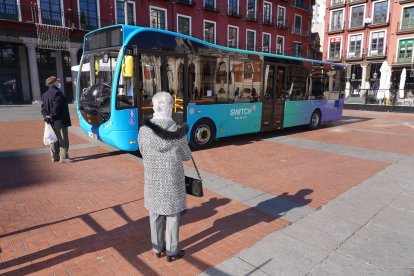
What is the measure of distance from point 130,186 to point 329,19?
159ft

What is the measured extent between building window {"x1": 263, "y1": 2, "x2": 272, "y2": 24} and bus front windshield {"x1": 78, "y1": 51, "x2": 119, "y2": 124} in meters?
32.9

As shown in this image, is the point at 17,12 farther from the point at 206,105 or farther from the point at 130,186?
the point at 130,186

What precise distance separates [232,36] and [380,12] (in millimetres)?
22241

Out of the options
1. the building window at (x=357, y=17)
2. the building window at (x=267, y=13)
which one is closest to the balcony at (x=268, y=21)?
the building window at (x=267, y=13)

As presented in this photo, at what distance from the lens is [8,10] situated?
858 inches

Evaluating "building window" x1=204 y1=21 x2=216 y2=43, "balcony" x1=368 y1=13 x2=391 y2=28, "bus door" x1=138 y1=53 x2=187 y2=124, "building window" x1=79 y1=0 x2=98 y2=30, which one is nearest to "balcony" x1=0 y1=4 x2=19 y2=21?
"building window" x1=79 y1=0 x2=98 y2=30

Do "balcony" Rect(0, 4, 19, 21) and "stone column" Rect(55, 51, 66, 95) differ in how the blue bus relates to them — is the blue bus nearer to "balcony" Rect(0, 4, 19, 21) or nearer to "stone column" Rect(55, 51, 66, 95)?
"balcony" Rect(0, 4, 19, 21)

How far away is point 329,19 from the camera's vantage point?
45.2m

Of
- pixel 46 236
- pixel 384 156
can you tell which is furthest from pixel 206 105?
pixel 46 236

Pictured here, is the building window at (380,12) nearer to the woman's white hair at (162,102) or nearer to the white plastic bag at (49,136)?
the white plastic bag at (49,136)

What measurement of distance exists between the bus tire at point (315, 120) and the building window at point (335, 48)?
36.2m

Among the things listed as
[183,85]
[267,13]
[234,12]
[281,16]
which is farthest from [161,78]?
[281,16]

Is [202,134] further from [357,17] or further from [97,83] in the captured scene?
[357,17]

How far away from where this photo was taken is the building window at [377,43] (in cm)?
4022
